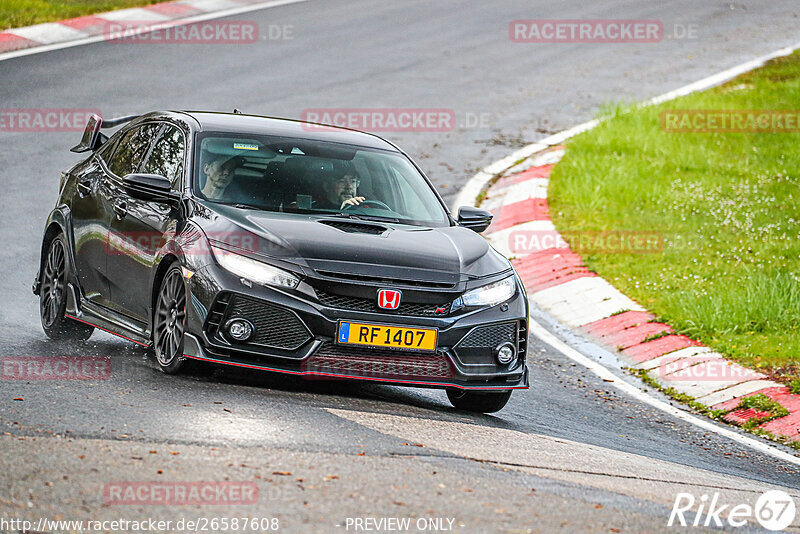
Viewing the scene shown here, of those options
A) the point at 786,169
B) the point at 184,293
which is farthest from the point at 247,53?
the point at 184,293

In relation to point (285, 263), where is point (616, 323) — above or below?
below

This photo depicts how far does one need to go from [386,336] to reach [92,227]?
266 cm

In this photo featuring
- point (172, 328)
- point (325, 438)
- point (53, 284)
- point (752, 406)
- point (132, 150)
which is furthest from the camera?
point (752, 406)

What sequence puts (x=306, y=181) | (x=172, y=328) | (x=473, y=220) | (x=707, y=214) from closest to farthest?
(x=172, y=328), (x=306, y=181), (x=473, y=220), (x=707, y=214)

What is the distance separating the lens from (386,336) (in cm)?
690

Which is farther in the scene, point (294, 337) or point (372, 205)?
point (372, 205)

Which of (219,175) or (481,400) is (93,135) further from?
(481,400)

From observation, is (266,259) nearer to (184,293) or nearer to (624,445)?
(184,293)

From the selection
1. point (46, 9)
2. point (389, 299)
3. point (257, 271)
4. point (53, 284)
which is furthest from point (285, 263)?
point (46, 9)

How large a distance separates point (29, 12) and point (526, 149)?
9672 millimetres

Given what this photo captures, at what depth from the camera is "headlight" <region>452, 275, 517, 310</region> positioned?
7160mm

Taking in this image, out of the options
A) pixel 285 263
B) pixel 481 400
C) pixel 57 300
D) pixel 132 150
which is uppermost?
pixel 132 150

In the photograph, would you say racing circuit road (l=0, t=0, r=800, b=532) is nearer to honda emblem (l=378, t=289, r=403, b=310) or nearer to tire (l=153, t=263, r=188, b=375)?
tire (l=153, t=263, r=188, b=375)

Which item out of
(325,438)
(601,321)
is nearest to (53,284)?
(325,438)
